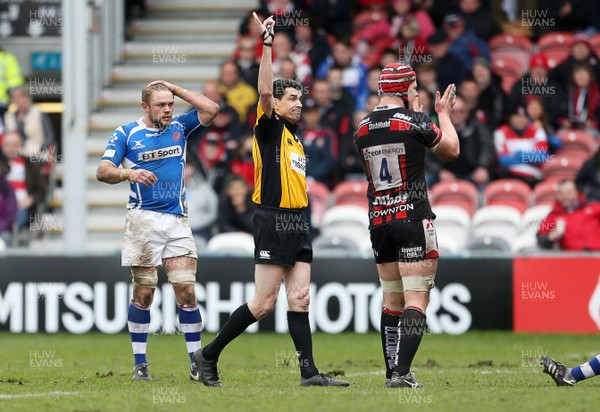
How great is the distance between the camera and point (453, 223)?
15.9 m

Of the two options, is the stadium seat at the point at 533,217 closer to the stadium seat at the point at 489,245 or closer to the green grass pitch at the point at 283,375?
the stadium seat at the point at 489,245

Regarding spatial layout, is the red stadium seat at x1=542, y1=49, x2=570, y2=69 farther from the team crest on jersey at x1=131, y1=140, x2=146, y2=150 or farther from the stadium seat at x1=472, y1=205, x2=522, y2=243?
the team crest on jersey at x1=131, y1=140, x2=146, y2=150

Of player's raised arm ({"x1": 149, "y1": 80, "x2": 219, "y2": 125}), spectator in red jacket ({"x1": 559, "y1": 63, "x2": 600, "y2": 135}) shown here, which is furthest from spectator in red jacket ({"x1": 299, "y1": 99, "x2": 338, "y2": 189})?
player's raised arm ({"x1": 149, "y1": 80, "x2": 219, "y2": 125})

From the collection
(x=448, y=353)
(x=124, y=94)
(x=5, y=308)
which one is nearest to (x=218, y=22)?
(x=124, y=94)

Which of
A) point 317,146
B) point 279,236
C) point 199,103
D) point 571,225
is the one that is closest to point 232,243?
point 317,146

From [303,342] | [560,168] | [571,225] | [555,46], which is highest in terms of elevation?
[555,46]

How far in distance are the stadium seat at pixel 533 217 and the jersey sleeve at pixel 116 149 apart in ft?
22.6

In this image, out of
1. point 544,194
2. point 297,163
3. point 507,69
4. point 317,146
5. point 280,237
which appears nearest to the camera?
point 280,237

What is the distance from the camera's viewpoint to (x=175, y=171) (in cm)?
1023

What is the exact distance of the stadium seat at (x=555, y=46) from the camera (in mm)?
18484

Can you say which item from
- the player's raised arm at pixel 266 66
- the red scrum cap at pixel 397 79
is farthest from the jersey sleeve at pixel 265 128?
the red scrum cap at pixel 397 79

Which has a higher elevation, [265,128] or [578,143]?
[578,143]

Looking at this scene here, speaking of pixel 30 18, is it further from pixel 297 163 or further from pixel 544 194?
pixel 297 163

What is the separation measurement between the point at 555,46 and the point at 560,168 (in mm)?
2570
